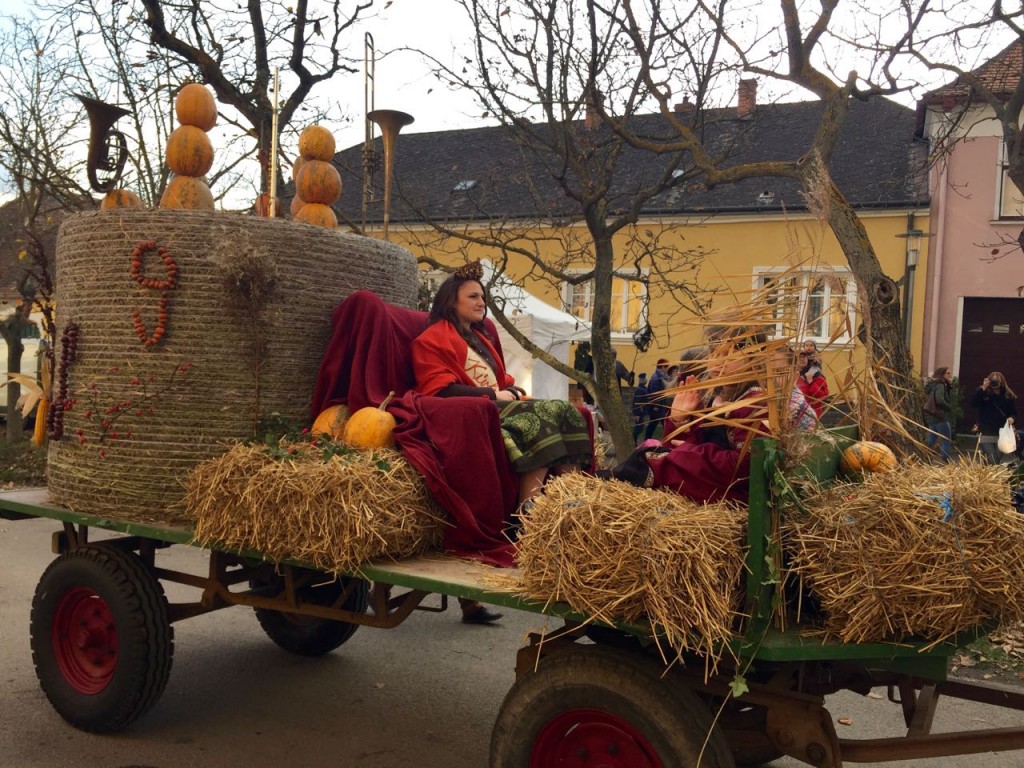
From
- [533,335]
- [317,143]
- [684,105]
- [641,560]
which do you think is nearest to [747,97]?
[684,105]

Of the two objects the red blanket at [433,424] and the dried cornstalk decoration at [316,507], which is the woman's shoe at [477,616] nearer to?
the red blanket at [433,424]

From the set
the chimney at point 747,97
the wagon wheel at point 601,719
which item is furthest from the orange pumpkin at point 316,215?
the chimney at point 747,97

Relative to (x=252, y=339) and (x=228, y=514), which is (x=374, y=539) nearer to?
(x=228, y=514)

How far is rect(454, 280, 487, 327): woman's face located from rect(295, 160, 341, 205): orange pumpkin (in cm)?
93

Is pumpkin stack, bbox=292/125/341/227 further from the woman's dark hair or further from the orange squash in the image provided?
the orange squash

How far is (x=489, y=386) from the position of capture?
14.8 ft

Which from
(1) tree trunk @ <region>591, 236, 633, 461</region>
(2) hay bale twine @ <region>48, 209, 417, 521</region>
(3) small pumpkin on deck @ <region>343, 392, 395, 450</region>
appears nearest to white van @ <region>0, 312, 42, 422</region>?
(1) tree trunk @ <region>591, 236, 633, 461</region>

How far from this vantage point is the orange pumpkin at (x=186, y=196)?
446 centimetres

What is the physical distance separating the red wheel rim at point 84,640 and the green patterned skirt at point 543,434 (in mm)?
2022

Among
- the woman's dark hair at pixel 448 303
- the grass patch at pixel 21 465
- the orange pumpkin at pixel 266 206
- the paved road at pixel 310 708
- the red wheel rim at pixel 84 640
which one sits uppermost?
the orange pumpkin at pixel 266 206

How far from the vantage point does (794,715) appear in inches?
110

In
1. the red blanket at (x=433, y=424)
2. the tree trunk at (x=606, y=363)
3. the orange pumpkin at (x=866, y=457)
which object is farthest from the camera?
the tree trunk at (x=606, y=363)

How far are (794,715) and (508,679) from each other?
266 centimetres

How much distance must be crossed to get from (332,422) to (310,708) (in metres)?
1.60
